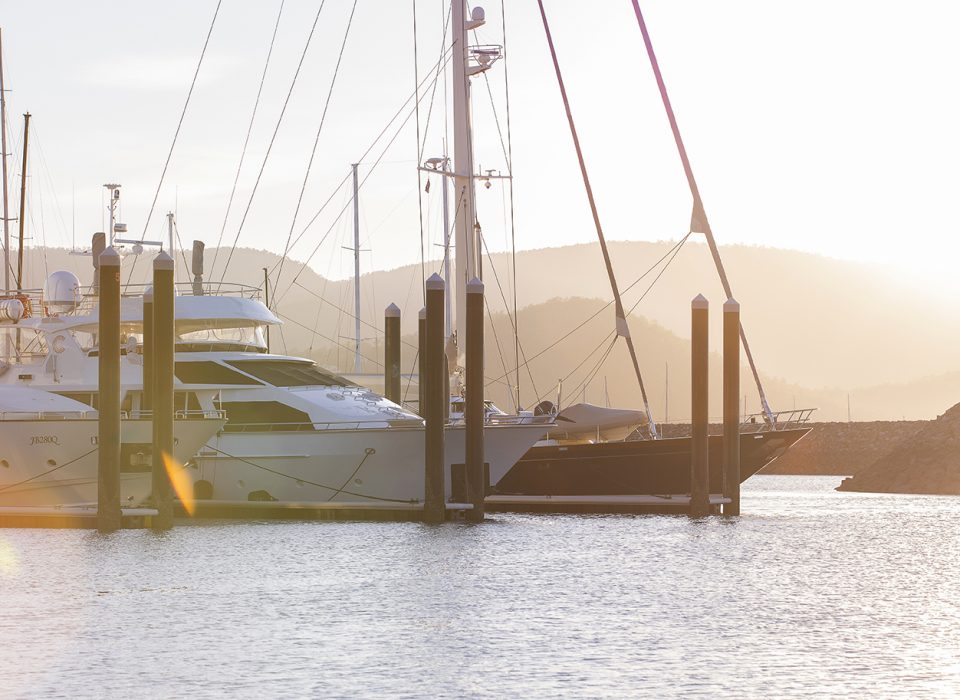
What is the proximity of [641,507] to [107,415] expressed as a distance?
45.1 feet

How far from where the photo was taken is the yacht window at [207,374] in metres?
35.2

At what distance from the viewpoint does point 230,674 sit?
16828 millimetres

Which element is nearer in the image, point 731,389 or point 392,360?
point 731,389

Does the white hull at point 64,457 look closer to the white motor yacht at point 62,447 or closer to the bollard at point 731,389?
the white motor yacht at point 62,447

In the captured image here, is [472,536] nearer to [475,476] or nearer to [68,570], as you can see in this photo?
[475,476]

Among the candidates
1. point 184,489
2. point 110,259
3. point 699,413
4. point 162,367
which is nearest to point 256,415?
point 184,489

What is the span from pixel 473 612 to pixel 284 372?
15233 mm

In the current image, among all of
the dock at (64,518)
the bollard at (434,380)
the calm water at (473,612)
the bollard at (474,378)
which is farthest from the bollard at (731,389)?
the dock at (64,518)

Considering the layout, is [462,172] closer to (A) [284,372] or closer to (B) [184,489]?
(A) [284,372]

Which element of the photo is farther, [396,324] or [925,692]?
[396,324]

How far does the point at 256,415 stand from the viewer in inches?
1384

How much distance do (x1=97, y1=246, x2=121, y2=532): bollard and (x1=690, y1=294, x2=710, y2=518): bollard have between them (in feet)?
43.5

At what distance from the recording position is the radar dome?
3750 centimetres

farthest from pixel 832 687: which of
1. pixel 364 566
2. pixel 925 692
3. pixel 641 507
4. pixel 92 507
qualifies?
pixel 92 507
